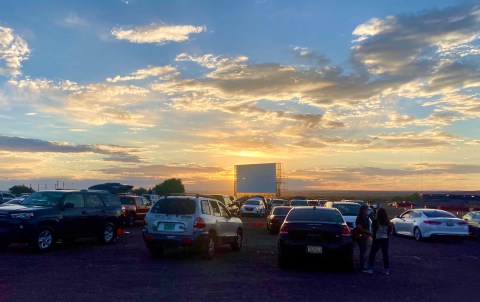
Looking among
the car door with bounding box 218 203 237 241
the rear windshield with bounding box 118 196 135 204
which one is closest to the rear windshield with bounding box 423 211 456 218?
the car door with bounding box 218 203 237 241

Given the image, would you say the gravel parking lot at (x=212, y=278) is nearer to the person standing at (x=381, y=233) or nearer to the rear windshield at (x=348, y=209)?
the person standing at (x=381, y=233)

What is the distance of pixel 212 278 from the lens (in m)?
11.4

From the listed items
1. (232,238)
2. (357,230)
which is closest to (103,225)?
(232,238)

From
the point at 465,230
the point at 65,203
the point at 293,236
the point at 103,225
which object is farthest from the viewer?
the point at 465,230

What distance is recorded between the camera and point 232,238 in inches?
664

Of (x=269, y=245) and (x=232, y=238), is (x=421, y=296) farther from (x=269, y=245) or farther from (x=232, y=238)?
(x=269, y=245)

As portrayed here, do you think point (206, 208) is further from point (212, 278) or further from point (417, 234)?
point (417, 234)

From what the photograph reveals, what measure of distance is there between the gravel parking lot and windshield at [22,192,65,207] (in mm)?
1430

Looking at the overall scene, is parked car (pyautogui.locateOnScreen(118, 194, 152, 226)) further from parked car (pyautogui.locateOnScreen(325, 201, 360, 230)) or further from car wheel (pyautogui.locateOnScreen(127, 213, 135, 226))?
parked car (pyautogui.locateOnScreen(325, 201, 360, 230))

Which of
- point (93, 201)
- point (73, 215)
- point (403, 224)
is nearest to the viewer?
point (73, 215)

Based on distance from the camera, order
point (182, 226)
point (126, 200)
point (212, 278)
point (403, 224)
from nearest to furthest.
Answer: point (212, 278), point (182, 226), point (403, 224), point (126, 200)

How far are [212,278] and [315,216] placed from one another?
3590mm

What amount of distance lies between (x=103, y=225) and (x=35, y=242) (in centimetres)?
347

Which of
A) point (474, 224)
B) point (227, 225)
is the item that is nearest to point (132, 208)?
point (227, 225)
